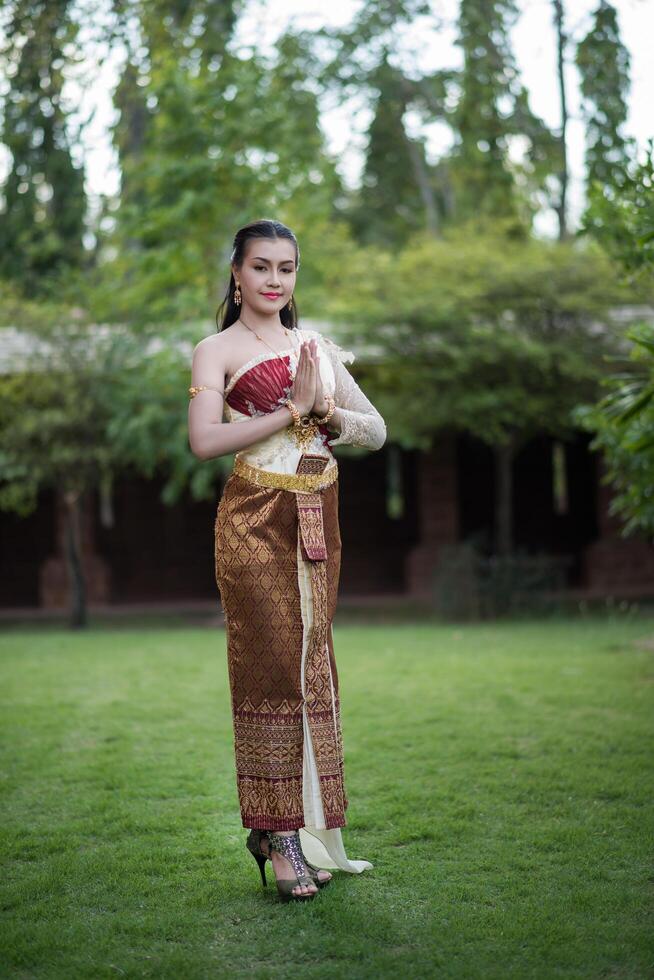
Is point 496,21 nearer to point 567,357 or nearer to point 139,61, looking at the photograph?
point 139,61

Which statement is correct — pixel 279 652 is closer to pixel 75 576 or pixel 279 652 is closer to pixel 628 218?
pixel 628 218

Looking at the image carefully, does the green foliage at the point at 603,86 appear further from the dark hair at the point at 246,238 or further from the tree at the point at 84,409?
the dark hair at the point at 246,238

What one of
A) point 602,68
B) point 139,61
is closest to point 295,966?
point 139,61

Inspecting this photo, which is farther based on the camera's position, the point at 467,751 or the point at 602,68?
the point at 602,68

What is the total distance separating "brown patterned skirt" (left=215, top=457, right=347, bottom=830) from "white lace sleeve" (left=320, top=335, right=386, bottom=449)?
180mm

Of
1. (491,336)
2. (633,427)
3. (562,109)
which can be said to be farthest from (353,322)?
(562,109)

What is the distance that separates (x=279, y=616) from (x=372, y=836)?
1.14m

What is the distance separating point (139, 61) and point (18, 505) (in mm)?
7552

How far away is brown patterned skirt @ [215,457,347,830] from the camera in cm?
345

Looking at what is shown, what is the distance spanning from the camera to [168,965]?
286 centimetres

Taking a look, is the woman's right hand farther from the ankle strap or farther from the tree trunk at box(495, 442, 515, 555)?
the tree trunk at box(495, 442, 515, 555)

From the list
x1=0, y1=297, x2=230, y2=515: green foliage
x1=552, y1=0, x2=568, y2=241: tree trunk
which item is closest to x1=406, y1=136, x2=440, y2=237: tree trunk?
x1=552, y1=0, x2=568, y2=241: tree trunk

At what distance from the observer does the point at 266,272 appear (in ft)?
11.6

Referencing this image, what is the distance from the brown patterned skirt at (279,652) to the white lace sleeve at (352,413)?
0.18 meters
